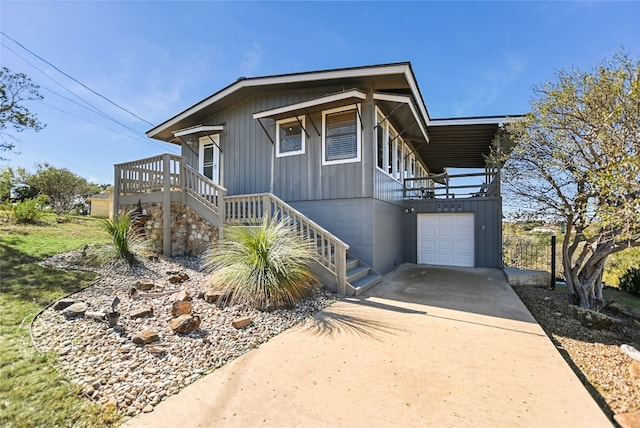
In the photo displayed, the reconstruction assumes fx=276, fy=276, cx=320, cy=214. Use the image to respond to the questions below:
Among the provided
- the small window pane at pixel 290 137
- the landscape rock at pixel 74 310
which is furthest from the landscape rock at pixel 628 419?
the small window pane at pixel 290 137

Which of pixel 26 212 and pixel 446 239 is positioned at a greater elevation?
pixel 26 212

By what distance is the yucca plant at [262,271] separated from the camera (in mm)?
4277

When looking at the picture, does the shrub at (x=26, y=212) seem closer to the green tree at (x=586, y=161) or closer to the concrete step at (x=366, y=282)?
the concrete step at (x=366, y=282)

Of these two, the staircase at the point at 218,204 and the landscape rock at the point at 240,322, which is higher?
the staircase at the point at 218,204

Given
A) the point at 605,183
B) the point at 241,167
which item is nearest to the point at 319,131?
the point at 241,167

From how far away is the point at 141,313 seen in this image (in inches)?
142

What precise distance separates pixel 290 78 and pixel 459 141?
292 inches

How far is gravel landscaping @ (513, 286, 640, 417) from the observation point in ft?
8.69

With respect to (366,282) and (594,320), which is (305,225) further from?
(594,320)

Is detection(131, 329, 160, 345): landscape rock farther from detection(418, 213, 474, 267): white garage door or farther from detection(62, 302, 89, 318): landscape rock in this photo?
detection(418, 213, 474, 267): white garage door

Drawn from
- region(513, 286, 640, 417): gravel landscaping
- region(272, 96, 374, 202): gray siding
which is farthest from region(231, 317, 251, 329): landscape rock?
region(272, 96, 374, 202): gray siding

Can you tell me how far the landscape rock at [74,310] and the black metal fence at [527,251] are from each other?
11152 millimetres

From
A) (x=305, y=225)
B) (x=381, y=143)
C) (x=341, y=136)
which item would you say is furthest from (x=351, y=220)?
(x=381, y=143)

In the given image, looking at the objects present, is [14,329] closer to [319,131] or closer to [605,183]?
[319,131]
